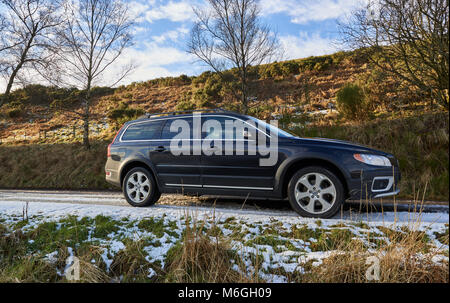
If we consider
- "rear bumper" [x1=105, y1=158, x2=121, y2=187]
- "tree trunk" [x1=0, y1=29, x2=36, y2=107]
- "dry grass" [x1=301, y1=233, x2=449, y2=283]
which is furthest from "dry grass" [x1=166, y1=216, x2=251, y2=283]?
"tree trunk" [x1=0, y1=29, x2=36, y2=107]

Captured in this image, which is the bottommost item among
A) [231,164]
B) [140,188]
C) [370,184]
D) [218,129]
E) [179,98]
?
[140,188]

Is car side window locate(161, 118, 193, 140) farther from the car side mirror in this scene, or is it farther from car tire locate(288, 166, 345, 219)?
car tire locate(288, 166, 345, 219)

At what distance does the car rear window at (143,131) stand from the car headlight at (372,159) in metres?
3.58

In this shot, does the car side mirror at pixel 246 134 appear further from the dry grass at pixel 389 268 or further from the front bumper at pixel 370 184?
the dry grass at pixel 389 268

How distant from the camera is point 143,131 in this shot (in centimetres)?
560

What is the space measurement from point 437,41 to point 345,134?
3.57m

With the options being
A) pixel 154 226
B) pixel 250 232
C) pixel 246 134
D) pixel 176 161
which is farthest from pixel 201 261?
pixel 176 161

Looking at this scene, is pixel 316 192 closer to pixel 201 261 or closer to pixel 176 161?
pixel 201 261

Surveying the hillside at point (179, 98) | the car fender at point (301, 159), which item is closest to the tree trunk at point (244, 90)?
the hillside at point (179, 98)

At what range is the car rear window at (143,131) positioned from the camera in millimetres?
5441

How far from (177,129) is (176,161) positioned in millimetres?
618

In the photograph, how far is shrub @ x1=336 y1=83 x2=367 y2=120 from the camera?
11422 millimetres

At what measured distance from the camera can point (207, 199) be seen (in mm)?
5848
